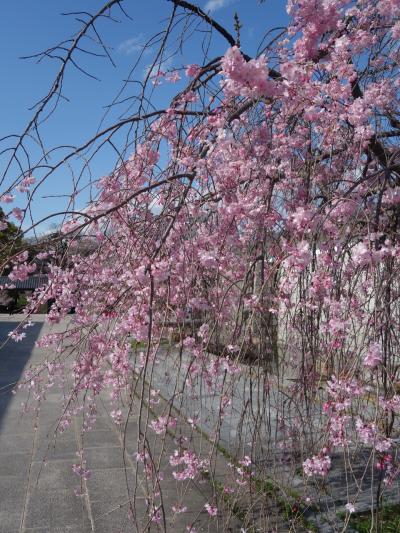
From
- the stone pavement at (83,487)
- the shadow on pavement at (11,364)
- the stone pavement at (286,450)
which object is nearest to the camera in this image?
the stone pavement at (286,450)

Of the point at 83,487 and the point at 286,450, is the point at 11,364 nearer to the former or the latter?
the point at 83,487

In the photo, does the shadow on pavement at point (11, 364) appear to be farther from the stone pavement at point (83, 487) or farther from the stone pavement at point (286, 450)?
the stone pavement at point (286, 450)

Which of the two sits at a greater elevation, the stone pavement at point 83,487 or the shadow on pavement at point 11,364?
the shadow on pavement at point 11,364

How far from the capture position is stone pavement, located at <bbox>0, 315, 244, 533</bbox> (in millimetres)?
2832

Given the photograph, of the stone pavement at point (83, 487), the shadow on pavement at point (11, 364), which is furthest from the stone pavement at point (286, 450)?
the shadow on pavement at point (11, 364)

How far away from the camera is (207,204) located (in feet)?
7.95

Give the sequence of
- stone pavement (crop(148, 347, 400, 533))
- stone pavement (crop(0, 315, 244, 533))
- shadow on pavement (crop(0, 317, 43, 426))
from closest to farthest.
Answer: stone pavement (crop(148, 347, 400, 533)) < stone pavement (crop(0, 315, 244, 533)) < shadow on pavement (crop(0, 317, 43, 426))

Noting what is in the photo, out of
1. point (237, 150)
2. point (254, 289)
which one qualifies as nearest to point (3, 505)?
point (254, 289)

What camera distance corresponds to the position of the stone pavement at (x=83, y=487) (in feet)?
9.29

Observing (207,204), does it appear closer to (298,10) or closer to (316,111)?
(316,111)

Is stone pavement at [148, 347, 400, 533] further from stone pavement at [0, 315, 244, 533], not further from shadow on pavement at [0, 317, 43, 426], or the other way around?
shadow on pavement at [0, 317, 43, 426]

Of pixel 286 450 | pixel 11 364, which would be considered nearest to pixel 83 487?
pixel 286 450

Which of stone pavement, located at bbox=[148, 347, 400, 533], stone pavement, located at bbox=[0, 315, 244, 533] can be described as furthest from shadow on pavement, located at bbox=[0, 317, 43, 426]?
stone pavement, located at bbox=[148, 347, 400, 533]

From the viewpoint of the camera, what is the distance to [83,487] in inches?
126
